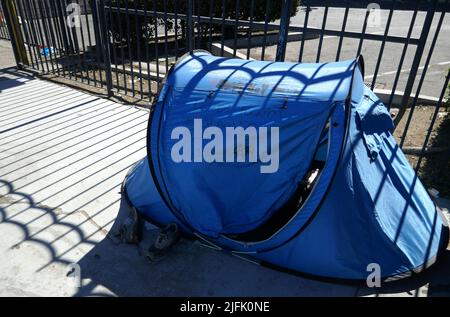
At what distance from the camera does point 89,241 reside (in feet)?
9.57

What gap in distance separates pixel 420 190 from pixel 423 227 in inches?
13.8

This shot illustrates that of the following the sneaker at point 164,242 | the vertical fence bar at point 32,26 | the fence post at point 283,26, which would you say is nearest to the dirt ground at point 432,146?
the fence post at point 283,26

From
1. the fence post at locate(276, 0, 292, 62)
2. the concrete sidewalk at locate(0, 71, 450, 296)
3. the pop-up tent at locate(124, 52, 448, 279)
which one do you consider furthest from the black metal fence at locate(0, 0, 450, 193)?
the concrete sidewalk at locate(0, 71, 450, 296)

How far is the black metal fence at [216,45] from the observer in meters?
3.63

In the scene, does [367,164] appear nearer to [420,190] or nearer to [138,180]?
[420,190]

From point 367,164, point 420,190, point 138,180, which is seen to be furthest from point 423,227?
point 138,180

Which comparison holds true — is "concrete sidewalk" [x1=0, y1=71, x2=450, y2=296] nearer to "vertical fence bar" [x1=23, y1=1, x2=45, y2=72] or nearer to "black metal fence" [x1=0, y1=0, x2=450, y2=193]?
"black metal fence" [x1=0, y1=0, x2=450, y2=193]

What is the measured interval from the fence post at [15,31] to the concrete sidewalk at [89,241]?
295 centimetres

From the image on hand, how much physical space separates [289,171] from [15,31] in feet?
21.7

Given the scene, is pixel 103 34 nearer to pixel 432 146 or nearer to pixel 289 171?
pixel 289 171

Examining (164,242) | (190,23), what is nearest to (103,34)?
(190,23)

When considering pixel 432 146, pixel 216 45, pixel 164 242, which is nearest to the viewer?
pixel 164 242

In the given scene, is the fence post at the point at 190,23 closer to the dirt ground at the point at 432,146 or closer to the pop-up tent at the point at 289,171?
the pop-up tent at the point at 289,171

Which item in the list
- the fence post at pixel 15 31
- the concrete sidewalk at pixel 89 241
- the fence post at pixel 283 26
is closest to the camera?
the concrete sidewalk at pixel 89 241
